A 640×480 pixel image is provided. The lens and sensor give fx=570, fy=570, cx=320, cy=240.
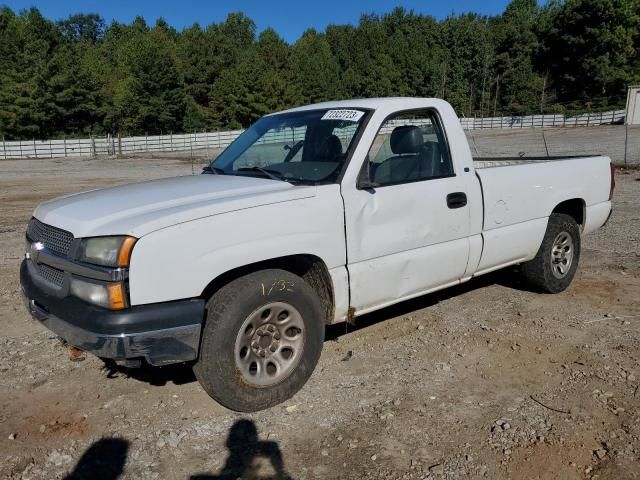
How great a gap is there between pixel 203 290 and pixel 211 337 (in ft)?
0.88

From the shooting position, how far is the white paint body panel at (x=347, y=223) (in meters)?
3.05

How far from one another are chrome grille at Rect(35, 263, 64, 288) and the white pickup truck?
0.01m

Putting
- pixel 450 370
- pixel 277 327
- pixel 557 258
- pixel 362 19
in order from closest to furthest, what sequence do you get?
pixel 277 327
pixel 450 370
pixel 557 258
pixel 362 19

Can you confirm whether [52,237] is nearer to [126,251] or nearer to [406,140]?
[126,251]

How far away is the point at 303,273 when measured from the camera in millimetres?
3852

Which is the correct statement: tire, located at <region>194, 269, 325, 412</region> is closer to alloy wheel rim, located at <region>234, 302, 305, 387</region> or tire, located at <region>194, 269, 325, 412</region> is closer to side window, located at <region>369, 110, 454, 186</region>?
alloy wheel rim, located at <region>234, 302, 305, 387</region>

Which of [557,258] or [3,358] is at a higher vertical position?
[557,258]

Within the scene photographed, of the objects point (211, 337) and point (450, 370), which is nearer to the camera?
point (211, 337)

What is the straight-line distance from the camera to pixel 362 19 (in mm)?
125500

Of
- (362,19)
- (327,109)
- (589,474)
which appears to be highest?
(362,19)

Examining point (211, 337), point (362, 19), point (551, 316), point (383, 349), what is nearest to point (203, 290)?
point (211, 337)

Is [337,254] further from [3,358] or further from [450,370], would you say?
[3,358]

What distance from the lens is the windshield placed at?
3.95 meters

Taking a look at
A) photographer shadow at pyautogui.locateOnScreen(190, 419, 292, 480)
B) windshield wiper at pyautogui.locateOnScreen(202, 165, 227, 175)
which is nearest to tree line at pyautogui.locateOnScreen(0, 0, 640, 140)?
windshield wiper at pyautogui.locateOnScreen(202, 165, 227, 175)
